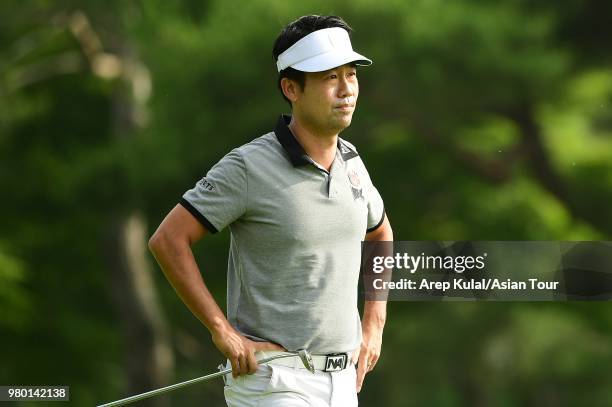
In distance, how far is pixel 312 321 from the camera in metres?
3.47

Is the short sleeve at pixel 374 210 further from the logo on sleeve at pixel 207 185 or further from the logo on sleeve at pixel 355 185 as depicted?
the logo on sleeve at pixel 207 185

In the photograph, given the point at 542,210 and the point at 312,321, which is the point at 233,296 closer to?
the point at 312,321

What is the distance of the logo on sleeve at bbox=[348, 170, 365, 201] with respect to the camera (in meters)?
3.59

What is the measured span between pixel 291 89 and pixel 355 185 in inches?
11.1

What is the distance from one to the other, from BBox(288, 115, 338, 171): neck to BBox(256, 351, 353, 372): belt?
45cm

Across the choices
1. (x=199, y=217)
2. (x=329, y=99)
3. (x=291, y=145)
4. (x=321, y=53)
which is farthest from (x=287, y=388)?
(x=321, y=53)

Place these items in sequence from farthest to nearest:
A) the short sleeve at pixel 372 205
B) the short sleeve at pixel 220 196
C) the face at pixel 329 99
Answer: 1. the short sleeve at pixel 372 205
2. the face at pixel 329 99
3. the short sleeve at pixel 220 196

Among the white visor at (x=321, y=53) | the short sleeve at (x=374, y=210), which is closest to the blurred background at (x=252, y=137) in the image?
the short sleeve at (x=374, y=210)

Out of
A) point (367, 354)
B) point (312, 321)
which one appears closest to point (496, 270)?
→ point (367, 354)

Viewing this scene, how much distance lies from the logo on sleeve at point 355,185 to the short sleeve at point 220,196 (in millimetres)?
Answer: 290

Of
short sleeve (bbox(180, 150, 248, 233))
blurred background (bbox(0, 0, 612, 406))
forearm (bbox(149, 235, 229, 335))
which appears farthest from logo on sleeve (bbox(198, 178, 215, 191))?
blurred background (bbox(0, 0, 612, 406))

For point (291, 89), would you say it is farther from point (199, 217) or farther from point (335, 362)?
point (335, 362)

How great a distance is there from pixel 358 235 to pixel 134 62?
1479cm

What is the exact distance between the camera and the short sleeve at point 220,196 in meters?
3.43
